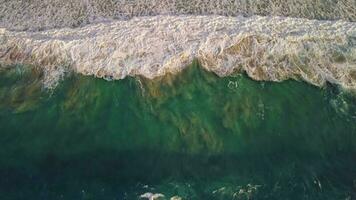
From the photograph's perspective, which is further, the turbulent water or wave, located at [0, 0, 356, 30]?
wave, located at [0, 0, 356, 30]

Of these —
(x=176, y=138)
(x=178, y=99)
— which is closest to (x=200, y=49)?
(x=178, y=99)

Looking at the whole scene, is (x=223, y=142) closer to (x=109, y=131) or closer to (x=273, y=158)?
(x=273, y=158)

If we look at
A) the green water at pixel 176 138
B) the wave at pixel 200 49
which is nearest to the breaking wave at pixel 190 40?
the wave at pixel 200 49

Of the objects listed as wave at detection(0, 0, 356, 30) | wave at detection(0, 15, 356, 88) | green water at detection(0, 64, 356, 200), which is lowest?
green water at detection(0, 64, 356, 200)

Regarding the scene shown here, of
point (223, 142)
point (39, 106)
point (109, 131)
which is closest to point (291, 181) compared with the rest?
point (223, 142)

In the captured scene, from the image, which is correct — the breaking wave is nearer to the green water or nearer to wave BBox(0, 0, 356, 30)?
wave BBox(0, 0, 356, 30)

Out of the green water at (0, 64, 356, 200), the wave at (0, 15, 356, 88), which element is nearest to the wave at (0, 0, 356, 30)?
the wave at (0, 15, 356, 88)
